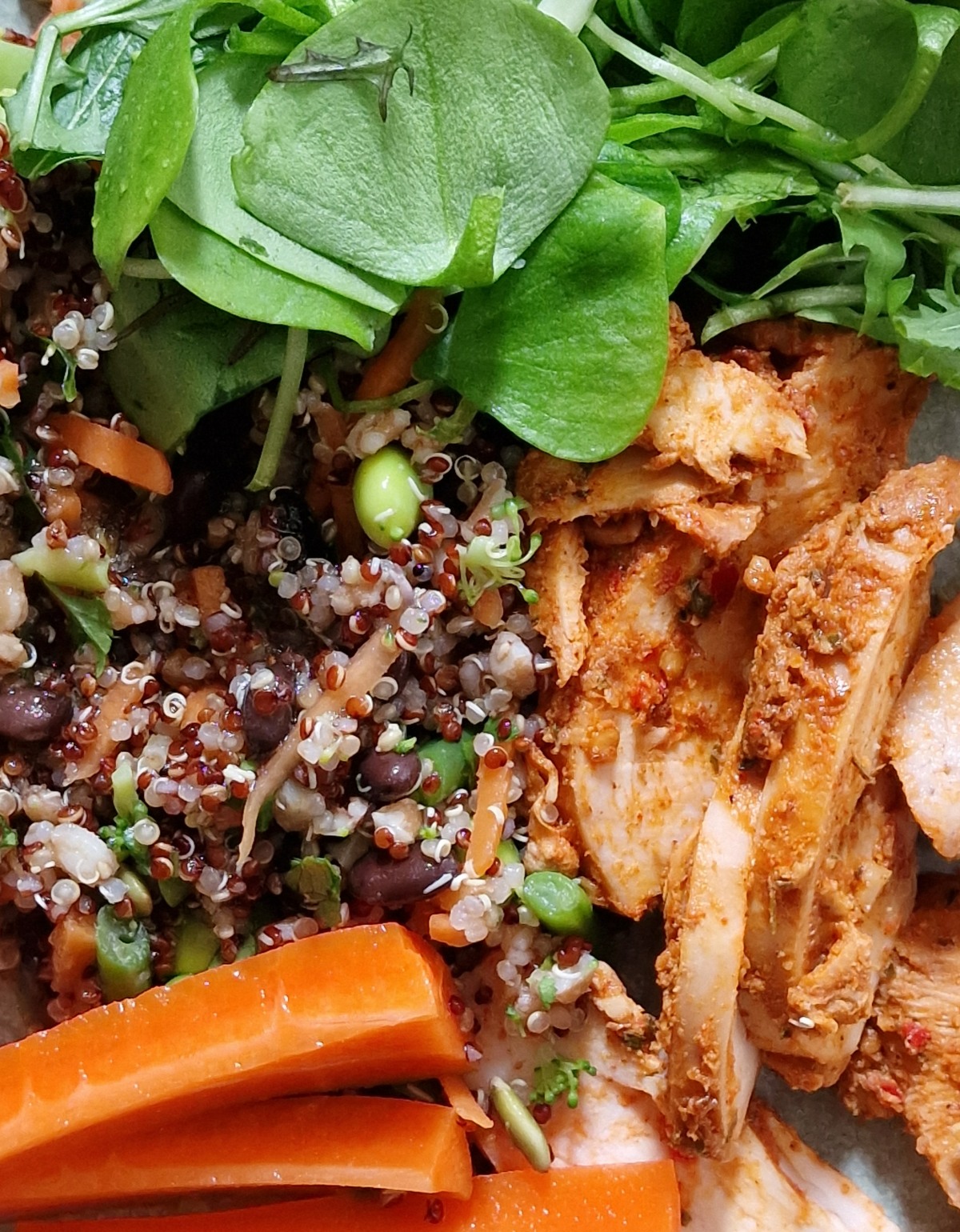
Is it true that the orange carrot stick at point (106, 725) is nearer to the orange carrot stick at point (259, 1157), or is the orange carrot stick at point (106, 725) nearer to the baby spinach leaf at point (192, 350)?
the baby spinach leaf at point (192, 350)

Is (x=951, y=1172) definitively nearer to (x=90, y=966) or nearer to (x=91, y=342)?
(x=90, y=966)

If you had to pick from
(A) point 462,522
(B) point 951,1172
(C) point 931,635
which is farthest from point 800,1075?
(A) point 462,522

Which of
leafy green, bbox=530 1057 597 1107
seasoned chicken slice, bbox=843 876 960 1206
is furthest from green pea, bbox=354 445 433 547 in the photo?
seasoned chicken slice, bbox=843 876 960 1206

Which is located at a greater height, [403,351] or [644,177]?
[644,177]

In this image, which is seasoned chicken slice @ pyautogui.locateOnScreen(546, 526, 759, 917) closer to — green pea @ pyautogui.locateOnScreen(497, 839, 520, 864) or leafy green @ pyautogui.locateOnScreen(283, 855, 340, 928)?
green pea @ pyautogui.locateOnScreen(497, 839, 520, 864)

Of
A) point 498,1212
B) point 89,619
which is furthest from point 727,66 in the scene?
point 498,1212

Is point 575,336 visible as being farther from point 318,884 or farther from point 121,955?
point 121,955
